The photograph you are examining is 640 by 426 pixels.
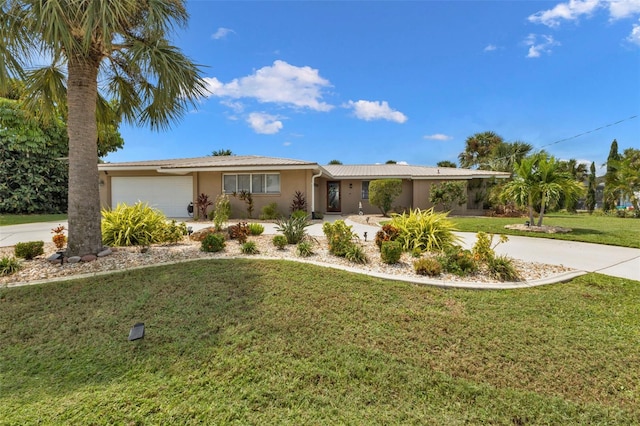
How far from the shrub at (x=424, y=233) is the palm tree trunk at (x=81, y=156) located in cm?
659

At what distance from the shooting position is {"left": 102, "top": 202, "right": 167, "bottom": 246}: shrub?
270 inches

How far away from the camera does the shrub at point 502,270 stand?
15.8ft

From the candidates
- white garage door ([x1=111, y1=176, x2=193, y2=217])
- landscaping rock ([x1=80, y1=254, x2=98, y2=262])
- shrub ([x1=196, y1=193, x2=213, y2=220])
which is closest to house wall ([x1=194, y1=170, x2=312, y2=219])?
shrub ([x1=196, y1=193, x2=213, y2=220])

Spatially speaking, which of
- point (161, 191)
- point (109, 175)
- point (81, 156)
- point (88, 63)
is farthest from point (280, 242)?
point (109, 175)

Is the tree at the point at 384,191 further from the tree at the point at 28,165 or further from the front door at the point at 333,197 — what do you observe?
the tree at the point at 28,165

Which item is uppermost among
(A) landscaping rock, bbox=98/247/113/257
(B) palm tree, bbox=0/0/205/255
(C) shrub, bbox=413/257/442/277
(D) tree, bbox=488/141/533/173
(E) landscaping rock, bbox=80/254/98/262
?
(D) tree, bbox=488/141/533/173

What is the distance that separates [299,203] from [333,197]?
5936 millimetres

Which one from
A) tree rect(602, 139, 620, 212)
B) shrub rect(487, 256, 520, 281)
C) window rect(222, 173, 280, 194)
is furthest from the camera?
tree rect(602, 139, 620, 212)

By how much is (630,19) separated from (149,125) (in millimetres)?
15897

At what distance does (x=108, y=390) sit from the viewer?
91.0 inches

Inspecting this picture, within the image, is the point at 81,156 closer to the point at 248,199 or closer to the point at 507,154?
the point at 248,199

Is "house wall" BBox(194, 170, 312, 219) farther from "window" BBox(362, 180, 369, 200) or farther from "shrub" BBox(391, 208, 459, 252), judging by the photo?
"shrub" BBox(391, 208, 459, 252)

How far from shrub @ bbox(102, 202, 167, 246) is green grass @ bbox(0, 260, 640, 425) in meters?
2.52

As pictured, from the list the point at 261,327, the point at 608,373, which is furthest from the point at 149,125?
the point at 608,373
